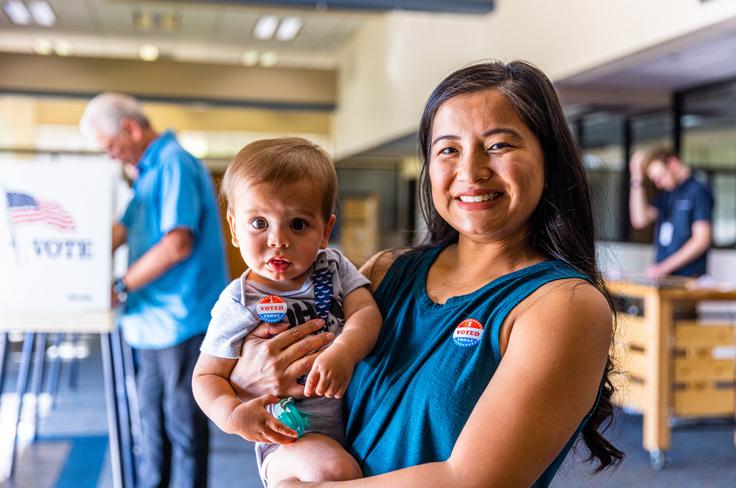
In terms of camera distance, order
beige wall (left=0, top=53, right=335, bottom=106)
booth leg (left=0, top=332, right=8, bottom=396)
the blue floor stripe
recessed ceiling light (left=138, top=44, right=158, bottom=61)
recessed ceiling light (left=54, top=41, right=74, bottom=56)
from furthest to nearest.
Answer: recessed ceiling light (left=138, top=44, right=158, bottom=61), recessed ceiling light (left=54, top=41, right=74, bottom=56), beige wall (left=0, top=53, right=335, bottom=106), the blue floor stripe, booth leg (left=0, top=332, right=8, bottom=396)

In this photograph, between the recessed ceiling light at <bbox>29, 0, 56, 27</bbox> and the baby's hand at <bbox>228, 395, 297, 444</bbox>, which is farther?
the recessed ceiling light at <bbox>29, 0, 56, 27</bbox>

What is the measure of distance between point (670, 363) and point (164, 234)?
2.84 m

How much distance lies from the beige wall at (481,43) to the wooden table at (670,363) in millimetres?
1447

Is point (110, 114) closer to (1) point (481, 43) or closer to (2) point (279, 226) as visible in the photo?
(2) point (279, 226)

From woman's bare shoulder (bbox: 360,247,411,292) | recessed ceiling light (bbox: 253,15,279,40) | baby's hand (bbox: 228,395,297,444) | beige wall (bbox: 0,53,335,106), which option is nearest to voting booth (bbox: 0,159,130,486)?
woman's bare shoulder (bbox: 360,247,411,292)

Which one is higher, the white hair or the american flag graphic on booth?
the white hair

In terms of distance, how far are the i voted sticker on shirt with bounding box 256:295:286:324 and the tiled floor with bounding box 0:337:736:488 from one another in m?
2.38

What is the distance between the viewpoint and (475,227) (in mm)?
1104

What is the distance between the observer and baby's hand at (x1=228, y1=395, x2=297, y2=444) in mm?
1088

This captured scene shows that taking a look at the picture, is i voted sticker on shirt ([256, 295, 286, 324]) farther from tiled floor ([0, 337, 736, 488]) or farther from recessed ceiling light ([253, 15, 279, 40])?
recessed ceiling light ([253, 15, 279, 40])

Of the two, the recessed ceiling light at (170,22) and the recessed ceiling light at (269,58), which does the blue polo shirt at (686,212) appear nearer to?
→ the recessed ceiling light at (170,22)

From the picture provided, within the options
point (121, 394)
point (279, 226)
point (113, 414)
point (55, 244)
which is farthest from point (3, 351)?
point (279, 226)

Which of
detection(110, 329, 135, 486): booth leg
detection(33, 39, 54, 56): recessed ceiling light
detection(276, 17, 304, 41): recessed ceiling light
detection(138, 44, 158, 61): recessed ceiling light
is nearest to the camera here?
detection(110, 329, 135, 486): booth leg

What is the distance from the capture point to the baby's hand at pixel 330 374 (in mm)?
1080
